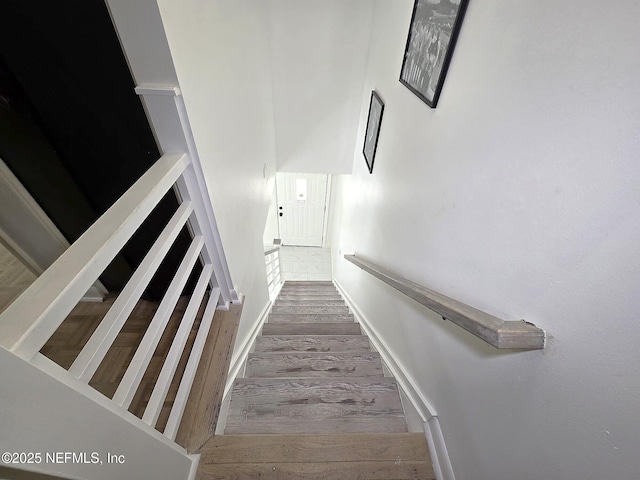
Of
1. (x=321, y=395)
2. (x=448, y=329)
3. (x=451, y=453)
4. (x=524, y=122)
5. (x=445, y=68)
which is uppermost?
(x=445, y=68)

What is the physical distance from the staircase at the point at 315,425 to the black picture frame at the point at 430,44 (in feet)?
4.57

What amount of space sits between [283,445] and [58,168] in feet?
4.74

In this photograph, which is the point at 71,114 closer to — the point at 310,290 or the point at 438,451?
the point at 438,451

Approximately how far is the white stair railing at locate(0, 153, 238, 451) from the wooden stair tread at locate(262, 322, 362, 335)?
1.04 m

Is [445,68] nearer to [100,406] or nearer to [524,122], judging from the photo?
[524,122]

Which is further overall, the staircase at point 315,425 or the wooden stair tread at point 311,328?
the wooden stair tread at point 311,328

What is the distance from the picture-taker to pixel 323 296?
12.9 ft

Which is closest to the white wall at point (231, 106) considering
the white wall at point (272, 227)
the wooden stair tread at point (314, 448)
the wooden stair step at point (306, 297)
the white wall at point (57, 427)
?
the wooden stair tread at point (314, 448)

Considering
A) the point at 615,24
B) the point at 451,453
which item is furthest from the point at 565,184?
the point at 451,453

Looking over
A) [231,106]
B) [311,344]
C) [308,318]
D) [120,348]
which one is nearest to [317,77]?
[231,106]

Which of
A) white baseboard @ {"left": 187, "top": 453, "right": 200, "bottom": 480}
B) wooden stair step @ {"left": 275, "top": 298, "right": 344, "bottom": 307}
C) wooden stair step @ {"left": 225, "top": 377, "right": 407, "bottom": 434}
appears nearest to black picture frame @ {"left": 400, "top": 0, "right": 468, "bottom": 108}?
wooden stair step @ {"left": 225, "top": 377, "right": 407, "bottom": 434}

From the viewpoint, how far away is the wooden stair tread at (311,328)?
7.32 feet

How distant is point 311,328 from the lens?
7.46 ft

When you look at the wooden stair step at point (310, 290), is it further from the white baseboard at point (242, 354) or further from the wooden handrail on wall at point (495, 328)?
the wooden handrail on wall at point (495, 328)
